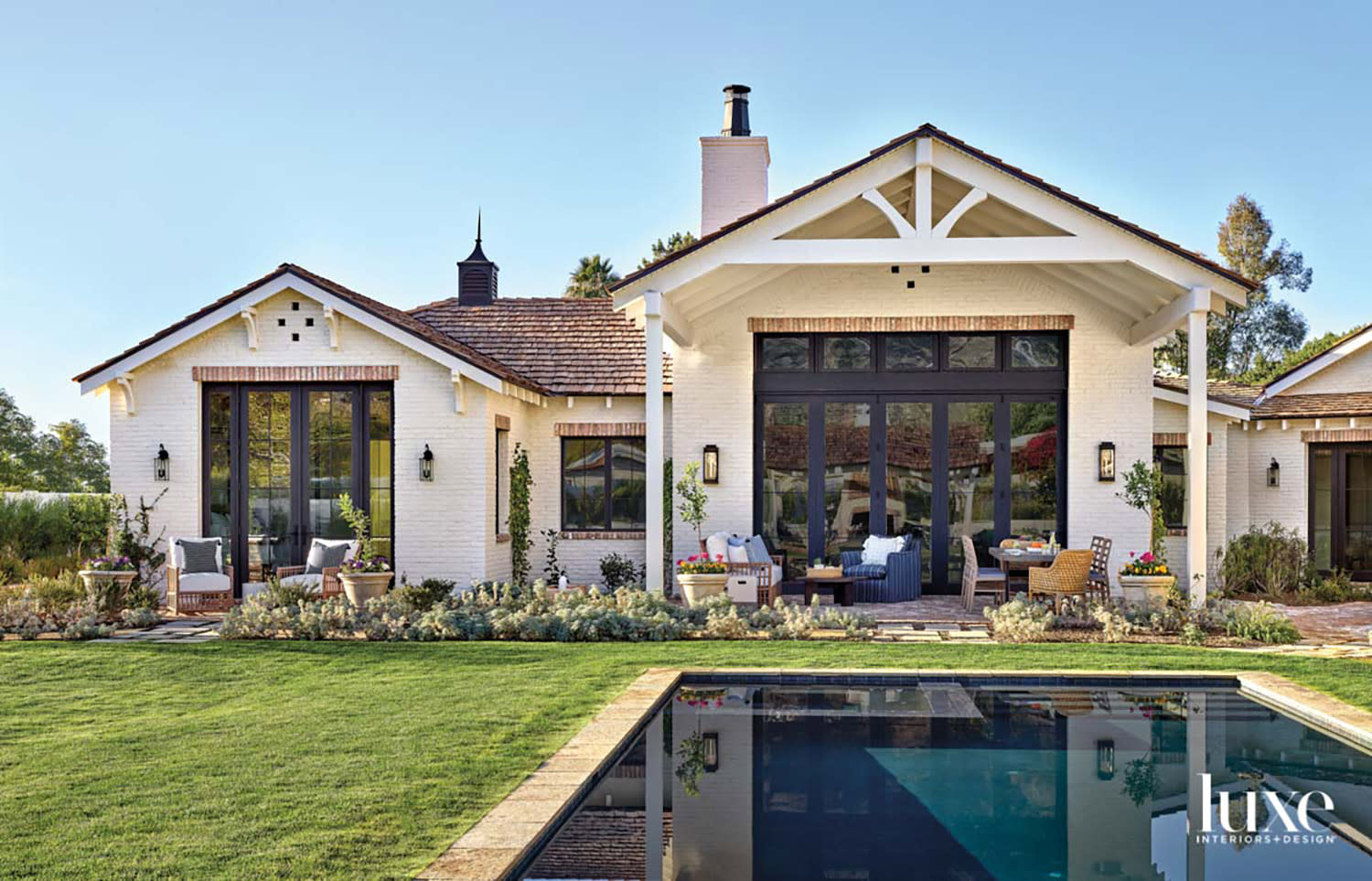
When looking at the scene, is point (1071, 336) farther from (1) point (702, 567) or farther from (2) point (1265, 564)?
(1) point (702, 567)

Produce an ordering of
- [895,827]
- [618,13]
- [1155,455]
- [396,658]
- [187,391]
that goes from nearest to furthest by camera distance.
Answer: [895,827], [396,658], [187,391], [1155,455], [618,13]

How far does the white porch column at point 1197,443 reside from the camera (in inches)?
512

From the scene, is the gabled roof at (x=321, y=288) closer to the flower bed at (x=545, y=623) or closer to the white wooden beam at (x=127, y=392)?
the white wooden beam at (x=127, y=392)

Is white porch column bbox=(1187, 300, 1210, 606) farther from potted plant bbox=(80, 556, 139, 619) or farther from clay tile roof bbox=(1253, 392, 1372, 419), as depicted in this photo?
potted plant bbox=(80, 556, 139, 619)

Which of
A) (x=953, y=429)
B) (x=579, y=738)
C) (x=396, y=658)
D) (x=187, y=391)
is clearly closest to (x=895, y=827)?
(x=579, y=738)

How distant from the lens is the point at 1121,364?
16.0 m

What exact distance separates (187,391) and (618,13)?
28.0 feet

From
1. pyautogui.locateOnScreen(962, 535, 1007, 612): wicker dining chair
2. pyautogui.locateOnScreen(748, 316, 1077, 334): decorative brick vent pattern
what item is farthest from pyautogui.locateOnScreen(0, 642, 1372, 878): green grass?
pyautogui.locateOnScreen(748, 316, 1077, 334): decorative brick vent pattern

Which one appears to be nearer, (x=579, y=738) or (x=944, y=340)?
(x=579, y=738)

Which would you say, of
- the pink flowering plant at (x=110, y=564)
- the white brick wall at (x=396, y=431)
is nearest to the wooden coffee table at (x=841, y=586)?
the white brick wall at (x=396, y=431)

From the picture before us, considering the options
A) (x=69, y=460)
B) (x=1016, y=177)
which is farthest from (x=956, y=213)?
(x=69, y=460)

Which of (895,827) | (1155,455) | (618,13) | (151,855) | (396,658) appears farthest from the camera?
(618,13)

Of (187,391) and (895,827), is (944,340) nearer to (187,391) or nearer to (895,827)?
(187,391)

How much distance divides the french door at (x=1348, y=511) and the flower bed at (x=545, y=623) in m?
9.11
